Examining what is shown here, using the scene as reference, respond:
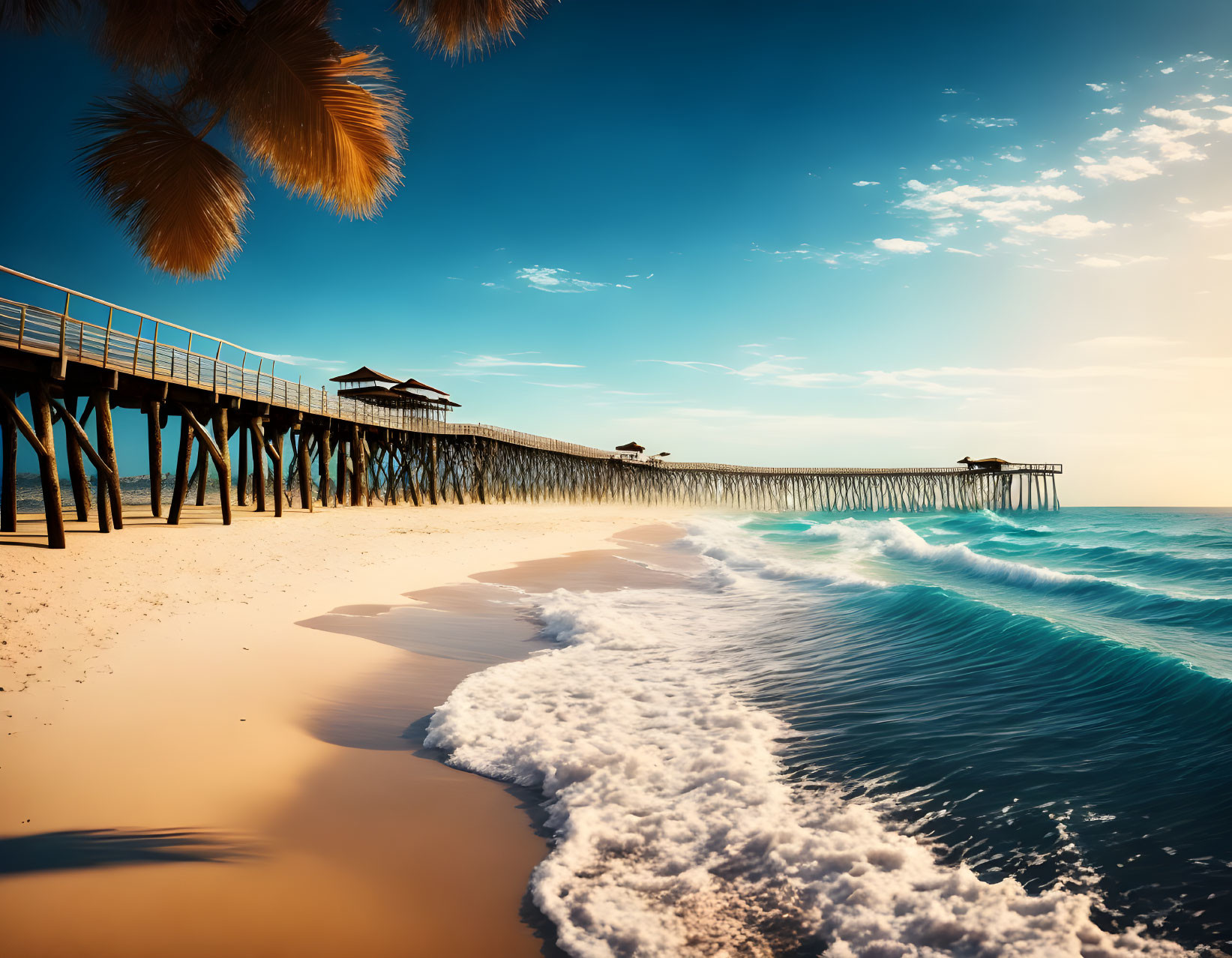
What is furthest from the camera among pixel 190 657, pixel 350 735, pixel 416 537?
pixel 416 537

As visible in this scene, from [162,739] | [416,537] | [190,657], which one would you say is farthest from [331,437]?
[162,739]

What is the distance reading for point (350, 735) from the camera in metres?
4.18

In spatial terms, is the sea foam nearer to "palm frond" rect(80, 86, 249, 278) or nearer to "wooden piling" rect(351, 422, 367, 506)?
"palm frond" rect(80, 86, 249, 278)

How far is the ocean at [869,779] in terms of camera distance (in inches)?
95.9

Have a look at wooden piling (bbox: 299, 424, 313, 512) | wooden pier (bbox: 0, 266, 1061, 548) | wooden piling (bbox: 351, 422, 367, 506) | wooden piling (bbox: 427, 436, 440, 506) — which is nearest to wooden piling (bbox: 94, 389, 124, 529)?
wooden pier (bbox: 0, 266, 1061, 548)

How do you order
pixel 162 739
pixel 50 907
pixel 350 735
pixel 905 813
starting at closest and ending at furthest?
pixel 50 907 → pixel 905 813 → pixel 162 739 → pixel 350 735

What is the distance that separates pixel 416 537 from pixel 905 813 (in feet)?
47.6

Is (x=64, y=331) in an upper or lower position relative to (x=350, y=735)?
upper

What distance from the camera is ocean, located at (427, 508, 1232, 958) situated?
2.44m

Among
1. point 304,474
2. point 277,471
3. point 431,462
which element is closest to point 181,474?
point 277,471

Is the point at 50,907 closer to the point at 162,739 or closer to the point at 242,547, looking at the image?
the point at 162,739

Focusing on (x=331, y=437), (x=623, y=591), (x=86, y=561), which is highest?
(x=331, y=437)

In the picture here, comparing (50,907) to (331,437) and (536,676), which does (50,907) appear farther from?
(331,437)

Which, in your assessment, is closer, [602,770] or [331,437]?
[602,770]
